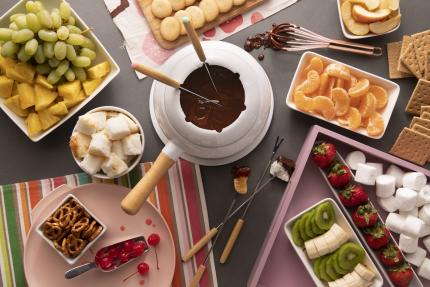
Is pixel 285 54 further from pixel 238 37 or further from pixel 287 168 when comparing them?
pixel 287 168

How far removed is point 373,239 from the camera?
147cm

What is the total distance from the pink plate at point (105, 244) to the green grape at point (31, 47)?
0.42m

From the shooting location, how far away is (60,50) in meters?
1.40

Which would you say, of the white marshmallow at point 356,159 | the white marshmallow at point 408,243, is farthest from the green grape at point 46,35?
the white marshmallow at point 408,243

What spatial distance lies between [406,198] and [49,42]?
1.15 meters

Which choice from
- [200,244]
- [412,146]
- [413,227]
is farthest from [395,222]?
[200,244]

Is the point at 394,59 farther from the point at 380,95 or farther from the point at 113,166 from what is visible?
the point at 113,166

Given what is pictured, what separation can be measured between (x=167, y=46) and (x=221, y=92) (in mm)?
415

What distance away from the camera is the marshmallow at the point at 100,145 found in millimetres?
1369

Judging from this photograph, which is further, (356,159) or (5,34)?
(356,159)

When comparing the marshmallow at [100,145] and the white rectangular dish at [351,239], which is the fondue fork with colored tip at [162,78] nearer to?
the marshmallow at [100,145]

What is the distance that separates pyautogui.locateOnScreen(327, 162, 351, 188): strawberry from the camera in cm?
149

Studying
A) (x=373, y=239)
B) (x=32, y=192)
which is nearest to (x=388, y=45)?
(x=373, y=239)

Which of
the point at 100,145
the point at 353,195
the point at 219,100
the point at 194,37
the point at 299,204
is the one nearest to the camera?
the point at 194,37
